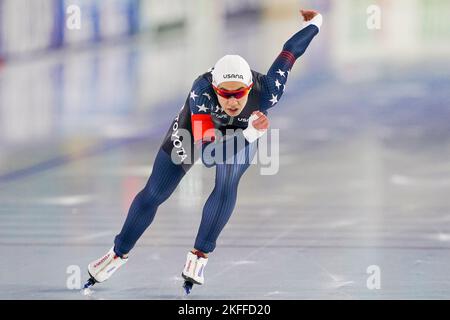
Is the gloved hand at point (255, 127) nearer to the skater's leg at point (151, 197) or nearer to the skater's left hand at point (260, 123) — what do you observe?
the skater's left hand at point (260, 123)

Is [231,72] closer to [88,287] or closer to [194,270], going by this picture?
[194,270]

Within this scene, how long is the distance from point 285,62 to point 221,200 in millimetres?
801

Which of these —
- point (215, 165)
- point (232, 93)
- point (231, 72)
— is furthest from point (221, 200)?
point (231, 72)

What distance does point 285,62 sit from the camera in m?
6.23

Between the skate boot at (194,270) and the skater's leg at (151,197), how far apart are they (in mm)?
334

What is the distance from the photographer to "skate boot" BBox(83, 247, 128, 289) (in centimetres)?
625

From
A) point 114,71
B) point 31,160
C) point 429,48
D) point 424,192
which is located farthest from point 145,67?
point 424,192

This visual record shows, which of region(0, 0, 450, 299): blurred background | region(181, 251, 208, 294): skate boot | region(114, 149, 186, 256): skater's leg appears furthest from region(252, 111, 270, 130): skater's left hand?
region(0, 0, 450, 299): blurred background

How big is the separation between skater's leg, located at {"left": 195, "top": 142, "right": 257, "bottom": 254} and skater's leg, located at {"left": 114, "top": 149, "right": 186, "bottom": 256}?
258mm

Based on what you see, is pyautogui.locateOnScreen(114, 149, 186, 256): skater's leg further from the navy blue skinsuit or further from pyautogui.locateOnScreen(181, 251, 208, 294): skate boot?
pyautogui.locateOnScreen(181, 251, 208, 294): skate boot

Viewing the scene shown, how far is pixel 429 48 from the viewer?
53.2 feet

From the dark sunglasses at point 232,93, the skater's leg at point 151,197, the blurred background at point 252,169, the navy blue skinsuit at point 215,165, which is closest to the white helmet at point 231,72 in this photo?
the dark sunglasses at point 232,93

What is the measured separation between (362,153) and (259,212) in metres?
2.16

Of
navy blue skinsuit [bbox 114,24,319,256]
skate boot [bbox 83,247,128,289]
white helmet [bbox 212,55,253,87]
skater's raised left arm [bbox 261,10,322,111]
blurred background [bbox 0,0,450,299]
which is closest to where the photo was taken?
white helmet [bbox 212,55,253,87]
